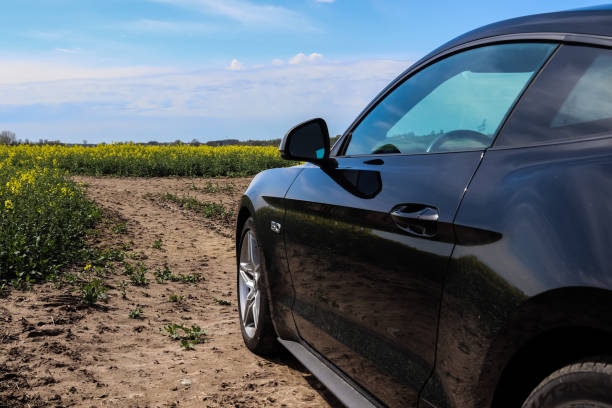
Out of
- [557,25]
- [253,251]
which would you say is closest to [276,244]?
[253,251]

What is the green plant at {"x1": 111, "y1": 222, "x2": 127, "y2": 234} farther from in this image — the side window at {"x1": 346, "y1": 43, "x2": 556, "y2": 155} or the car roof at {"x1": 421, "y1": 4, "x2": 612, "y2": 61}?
the car roof at {"x1": 421, "y1": 4, "x2": 612, "y2": 61}

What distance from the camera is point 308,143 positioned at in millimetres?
2906

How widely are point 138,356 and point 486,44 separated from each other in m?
3.25

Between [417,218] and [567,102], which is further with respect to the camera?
[417,218]

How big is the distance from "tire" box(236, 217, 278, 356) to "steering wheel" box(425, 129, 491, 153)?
64.1 inches

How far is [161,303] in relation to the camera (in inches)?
226

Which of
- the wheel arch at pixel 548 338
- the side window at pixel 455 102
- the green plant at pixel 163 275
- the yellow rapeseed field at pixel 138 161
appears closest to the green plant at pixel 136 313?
the green plant at pixel 163 275

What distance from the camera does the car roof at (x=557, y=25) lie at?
1.66m

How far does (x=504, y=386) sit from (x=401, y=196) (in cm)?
72

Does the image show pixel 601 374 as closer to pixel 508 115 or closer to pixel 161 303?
pixel 508 115

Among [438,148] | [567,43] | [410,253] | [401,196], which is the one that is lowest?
[410,253]

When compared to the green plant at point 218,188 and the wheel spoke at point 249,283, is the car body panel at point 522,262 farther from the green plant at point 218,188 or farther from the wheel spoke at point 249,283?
the green plant at point 218,188

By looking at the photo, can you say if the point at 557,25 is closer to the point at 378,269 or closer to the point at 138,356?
the point at 378,269

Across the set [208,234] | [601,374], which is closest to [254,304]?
[601,374]
